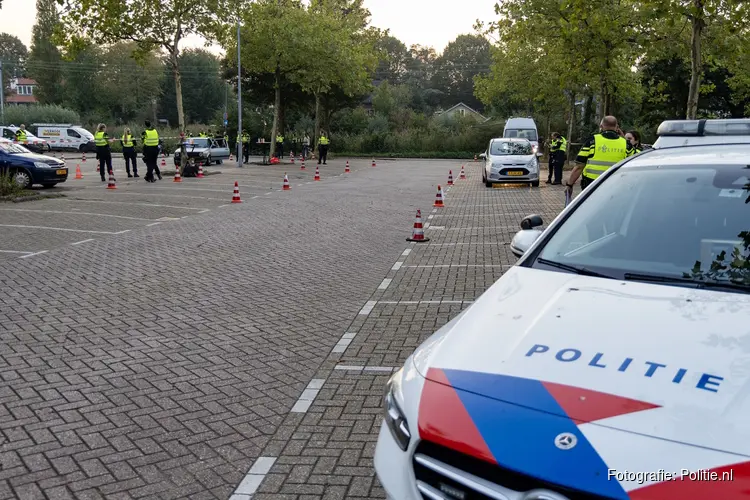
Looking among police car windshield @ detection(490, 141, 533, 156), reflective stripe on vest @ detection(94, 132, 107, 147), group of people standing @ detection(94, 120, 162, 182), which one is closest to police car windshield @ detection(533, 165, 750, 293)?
police car windshield @ detection(490, 141, 533, 156)

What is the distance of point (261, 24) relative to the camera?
36.3 m

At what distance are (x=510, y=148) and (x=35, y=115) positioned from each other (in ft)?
155

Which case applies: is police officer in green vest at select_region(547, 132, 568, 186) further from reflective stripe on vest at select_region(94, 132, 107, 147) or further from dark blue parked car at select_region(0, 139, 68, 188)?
dark blue parked car at select_region(0, 139, 68, 188)

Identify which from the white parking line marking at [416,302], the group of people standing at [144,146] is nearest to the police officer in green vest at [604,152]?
the white parking line marking at [416,302]

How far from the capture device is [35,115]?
191 feet

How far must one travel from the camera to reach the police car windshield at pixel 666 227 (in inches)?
137

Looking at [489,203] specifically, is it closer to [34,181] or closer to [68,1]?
[34,181]

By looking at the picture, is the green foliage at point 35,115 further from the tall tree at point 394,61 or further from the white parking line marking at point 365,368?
the tall tree at point 394,61

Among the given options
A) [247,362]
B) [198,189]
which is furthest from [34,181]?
[247,362]

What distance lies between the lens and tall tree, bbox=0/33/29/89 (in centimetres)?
10950

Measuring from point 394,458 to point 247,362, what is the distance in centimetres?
355

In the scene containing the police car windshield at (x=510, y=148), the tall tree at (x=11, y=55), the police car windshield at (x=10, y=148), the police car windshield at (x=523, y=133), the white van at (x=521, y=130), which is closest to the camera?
the police car windshield at (x=10, y=148)

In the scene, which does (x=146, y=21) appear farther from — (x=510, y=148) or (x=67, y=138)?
(x=67, y=138)

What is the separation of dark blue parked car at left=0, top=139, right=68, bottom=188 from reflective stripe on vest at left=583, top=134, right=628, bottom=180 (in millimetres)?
16520
